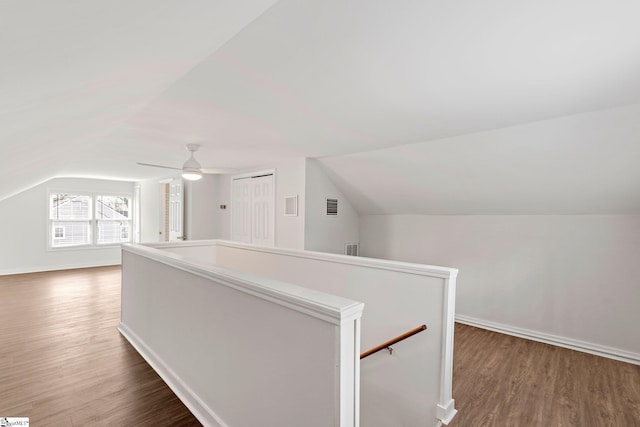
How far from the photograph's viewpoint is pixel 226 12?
117 cm

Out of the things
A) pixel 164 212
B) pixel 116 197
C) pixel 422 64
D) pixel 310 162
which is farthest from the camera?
pixel 116 197

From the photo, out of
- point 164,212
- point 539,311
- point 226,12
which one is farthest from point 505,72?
point 164,212

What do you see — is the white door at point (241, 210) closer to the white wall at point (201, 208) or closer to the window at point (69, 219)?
the white wall at point (201, 208)

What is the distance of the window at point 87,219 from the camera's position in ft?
24.2

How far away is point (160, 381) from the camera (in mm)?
2582

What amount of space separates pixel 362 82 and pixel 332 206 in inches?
122

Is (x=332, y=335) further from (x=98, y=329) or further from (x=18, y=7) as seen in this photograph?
(x=98, y=329)

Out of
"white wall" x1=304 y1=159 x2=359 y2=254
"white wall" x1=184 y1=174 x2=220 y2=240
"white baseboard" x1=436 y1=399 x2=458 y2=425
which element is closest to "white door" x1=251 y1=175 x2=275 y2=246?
"white wall" x1=304 y1=159 x2=359 y2=254

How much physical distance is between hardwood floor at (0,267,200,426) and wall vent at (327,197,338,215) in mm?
3136

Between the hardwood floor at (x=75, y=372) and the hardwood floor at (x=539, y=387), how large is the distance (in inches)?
88.9

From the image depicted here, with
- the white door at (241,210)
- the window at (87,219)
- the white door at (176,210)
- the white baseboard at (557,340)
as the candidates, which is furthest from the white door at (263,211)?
the window at (87,219)

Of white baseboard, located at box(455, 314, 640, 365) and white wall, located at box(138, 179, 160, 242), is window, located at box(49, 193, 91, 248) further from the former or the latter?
white baseboard, located at box(455, 314, 640, 365)

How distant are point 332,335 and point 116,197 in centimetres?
905

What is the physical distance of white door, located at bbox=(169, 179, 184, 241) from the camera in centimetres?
632
